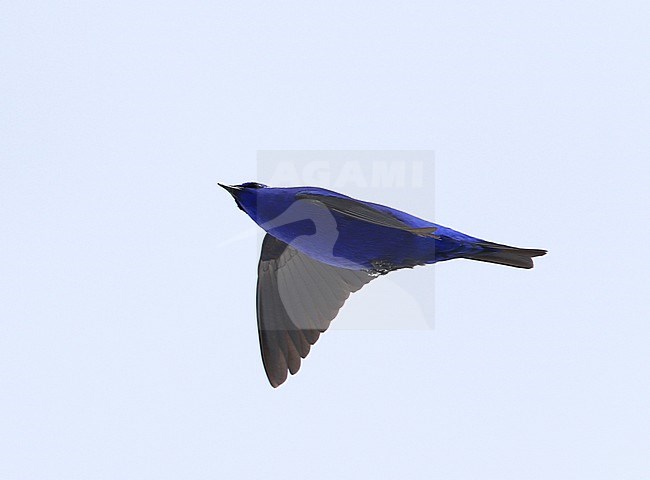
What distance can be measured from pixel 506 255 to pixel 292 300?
2064 mm

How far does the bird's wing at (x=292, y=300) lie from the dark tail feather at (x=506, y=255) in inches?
49.2

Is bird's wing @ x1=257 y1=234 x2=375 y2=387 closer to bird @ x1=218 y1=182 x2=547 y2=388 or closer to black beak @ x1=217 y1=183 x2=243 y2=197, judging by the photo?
bird @ x1=218 y1=182 x2=547 y2=388

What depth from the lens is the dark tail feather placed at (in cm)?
632

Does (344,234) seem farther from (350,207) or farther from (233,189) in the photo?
(233,189)

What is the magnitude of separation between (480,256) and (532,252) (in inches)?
14.4

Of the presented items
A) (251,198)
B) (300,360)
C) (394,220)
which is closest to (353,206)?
(394,220)

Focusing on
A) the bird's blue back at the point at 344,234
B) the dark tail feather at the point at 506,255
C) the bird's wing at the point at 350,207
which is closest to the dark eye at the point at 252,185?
the bird's blue back at the point at 344,234

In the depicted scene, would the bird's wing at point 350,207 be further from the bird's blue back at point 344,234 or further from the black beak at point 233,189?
the black beak at point 233,189

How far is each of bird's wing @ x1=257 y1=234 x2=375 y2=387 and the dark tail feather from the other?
49.2 inches

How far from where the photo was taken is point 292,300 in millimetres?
7711

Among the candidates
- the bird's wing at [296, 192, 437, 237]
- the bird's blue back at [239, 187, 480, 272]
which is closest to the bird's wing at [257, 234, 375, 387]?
the bird's blue back at [239, 187, 480, 272]

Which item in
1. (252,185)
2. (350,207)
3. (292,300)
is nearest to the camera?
(350,207)

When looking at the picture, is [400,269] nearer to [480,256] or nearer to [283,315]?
[480,256]

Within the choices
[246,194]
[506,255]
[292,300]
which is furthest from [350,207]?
[292,300]
